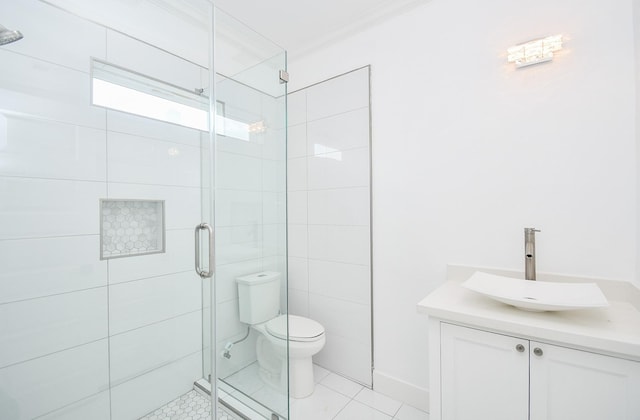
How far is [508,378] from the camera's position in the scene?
1.09m

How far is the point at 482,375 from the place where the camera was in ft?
3.73

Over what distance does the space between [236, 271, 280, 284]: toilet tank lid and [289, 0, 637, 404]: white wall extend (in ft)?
2.52

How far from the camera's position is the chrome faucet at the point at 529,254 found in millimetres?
1391

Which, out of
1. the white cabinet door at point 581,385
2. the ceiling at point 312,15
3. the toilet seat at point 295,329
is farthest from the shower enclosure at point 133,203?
the white cabinet door at point 581,385

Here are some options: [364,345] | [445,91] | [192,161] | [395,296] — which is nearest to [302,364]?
[364,345]

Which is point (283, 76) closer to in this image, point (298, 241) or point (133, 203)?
point (133, 203)

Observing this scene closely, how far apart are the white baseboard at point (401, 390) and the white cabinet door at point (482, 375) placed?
617 millimetres

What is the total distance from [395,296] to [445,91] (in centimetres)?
135

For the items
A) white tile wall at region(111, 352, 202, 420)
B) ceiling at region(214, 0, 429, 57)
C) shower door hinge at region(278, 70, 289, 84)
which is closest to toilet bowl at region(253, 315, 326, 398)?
white tile wall at region(111, 352, 202, 420)

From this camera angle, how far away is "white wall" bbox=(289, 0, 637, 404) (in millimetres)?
1301

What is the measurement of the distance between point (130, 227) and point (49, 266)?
0.37 metres

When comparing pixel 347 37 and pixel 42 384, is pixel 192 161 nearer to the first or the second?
pixel 42 384

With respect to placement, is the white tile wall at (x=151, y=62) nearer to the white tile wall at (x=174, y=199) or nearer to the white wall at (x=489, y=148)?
the white tile wall at (x=174, y=199)

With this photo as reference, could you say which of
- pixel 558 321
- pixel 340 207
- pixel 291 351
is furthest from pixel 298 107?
pixel 558 321
